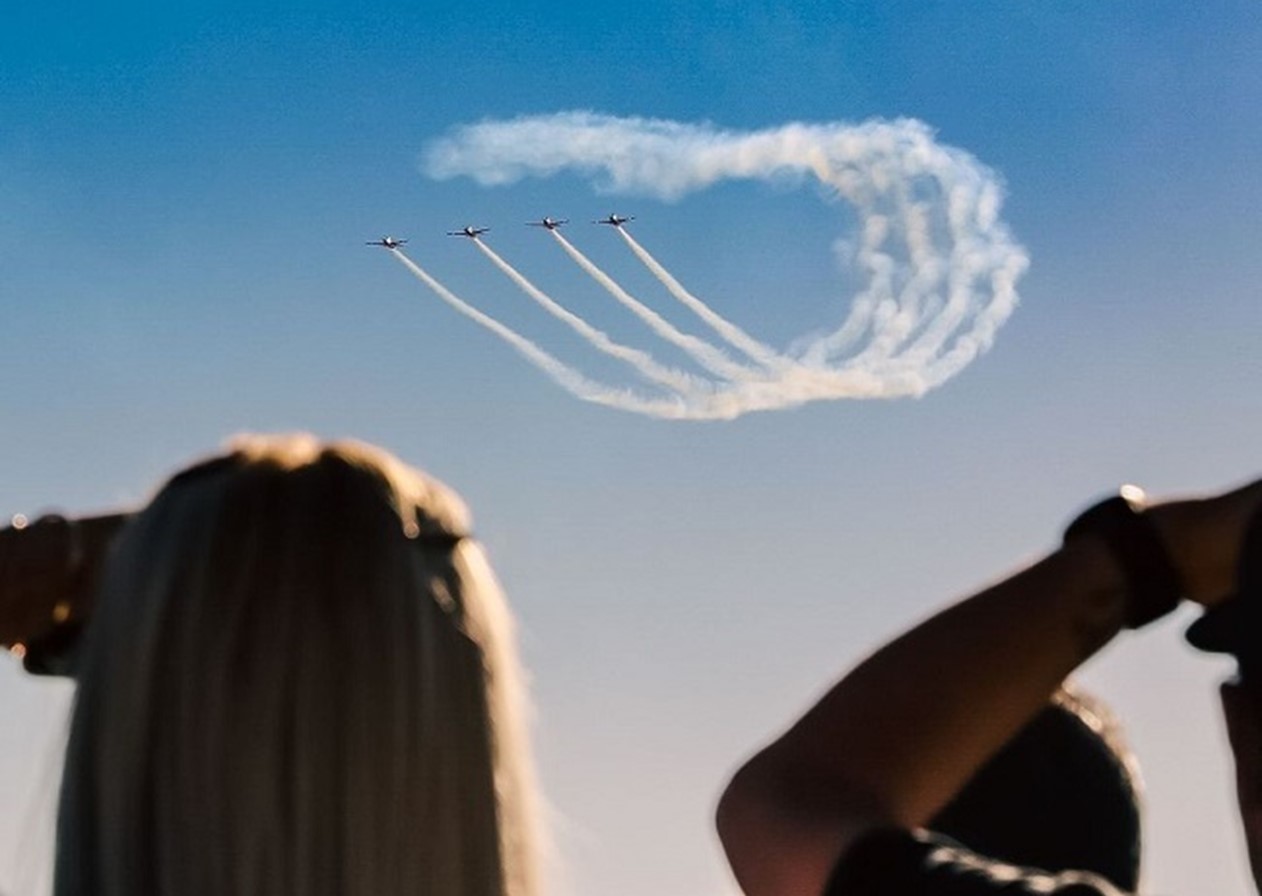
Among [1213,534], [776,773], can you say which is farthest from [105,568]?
[1213,534]

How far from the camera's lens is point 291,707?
429 cm

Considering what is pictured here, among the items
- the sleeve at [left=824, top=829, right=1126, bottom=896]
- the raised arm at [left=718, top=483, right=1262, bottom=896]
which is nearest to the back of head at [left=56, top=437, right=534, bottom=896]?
the raised arm at [left=718, top=483, right=1262, bottom=896]

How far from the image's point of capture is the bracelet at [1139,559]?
3.91 m

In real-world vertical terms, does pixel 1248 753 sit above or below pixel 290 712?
below

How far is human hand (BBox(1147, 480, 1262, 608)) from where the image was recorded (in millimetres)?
3680

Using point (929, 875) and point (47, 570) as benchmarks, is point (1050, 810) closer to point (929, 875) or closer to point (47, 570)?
point (929, 875)

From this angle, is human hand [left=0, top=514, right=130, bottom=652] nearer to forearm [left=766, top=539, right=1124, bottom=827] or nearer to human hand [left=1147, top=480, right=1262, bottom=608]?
forearm [left=766, top=539, right=1124, bottom=827]

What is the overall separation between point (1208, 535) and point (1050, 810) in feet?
5.14

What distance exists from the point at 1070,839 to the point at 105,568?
8.87ft

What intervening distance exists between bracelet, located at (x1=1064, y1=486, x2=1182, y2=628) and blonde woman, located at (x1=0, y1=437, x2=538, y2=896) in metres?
1.54

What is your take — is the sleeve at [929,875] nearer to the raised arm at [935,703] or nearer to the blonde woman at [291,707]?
the raised arm at [935,703]

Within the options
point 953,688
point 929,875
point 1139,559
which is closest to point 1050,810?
point 1139,559

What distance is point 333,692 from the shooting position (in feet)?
14.2

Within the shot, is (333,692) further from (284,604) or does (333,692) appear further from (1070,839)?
(1070,839)
